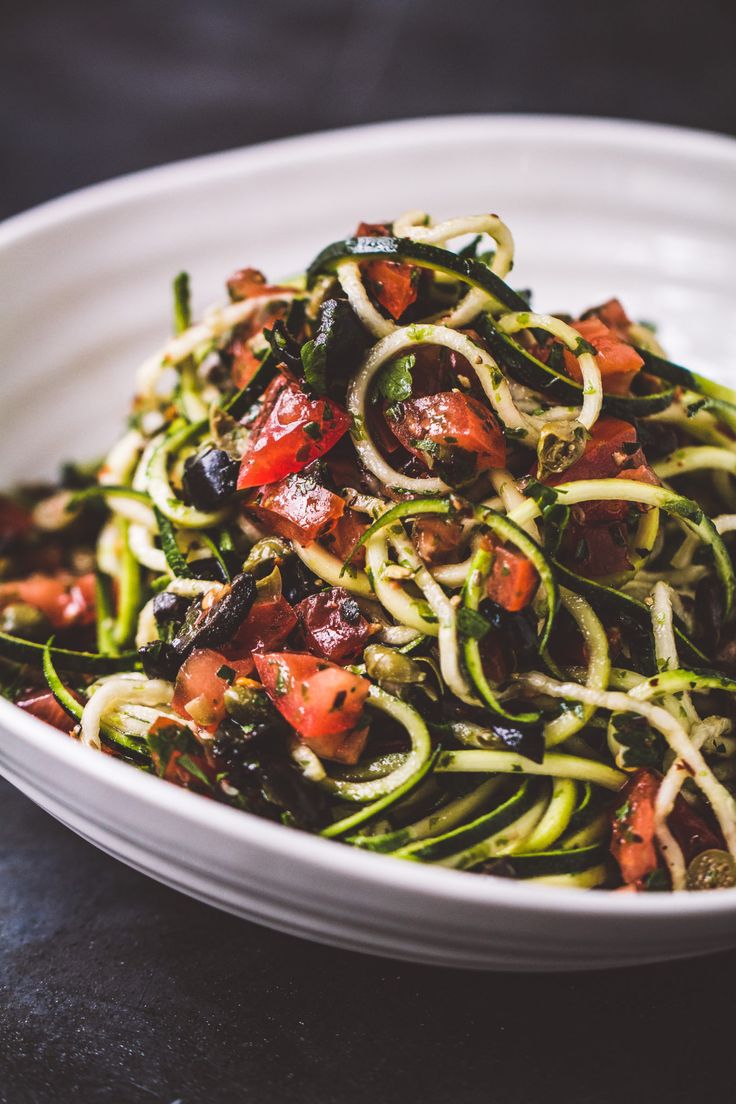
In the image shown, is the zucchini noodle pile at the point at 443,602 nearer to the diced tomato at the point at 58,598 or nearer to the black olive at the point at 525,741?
the black olive at the point at 525,741

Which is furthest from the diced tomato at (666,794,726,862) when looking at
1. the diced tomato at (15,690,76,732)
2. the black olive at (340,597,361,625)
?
the diced tomato at (15,690,76,732)

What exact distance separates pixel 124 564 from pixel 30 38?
27.2 feet

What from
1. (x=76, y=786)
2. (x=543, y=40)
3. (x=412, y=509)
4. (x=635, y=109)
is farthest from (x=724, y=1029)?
(x=543, y=40)

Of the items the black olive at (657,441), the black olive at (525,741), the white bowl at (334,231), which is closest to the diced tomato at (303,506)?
the black olive at (525,741)

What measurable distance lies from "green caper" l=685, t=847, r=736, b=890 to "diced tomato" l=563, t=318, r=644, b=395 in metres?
1.99

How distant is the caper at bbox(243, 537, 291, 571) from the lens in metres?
4.39

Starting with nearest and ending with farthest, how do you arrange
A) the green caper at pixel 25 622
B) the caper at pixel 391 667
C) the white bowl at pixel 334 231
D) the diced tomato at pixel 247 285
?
the caper at pixel 391 667
the green caper at pixel 25 622
the diced tomato at pixel 247 285
the white bowl at pixel 334 231

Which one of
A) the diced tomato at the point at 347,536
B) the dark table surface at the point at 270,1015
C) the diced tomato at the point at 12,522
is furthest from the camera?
the diced tomato at the point at 12,522

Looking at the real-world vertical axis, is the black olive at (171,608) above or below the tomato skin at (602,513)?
below

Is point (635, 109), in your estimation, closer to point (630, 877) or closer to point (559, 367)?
point (559, 367)

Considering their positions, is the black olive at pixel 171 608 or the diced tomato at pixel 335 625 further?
the black olive at pixel 171 608

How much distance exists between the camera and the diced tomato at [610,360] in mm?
4551

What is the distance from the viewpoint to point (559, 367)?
4527 mm

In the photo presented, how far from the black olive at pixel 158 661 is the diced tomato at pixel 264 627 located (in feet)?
0.83
